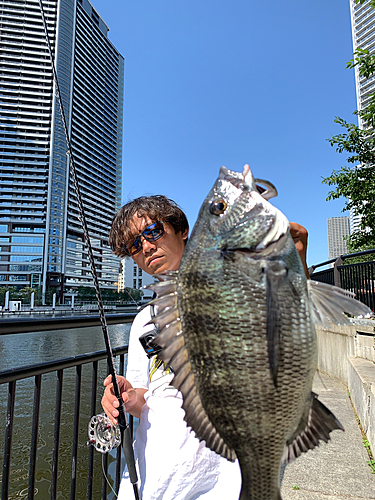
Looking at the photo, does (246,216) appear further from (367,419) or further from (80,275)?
(80,275)

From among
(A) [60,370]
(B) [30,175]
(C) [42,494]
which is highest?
(B) [30,175]

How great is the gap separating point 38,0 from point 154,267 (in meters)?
1.66

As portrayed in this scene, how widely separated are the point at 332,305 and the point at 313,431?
1.03ft

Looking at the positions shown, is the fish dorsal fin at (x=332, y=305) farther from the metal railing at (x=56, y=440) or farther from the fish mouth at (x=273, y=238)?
the metal railing at (x=56, y=440)

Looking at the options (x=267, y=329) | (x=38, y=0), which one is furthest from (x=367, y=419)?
(x=38, y=0)

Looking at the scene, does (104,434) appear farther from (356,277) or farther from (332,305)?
(356,277)

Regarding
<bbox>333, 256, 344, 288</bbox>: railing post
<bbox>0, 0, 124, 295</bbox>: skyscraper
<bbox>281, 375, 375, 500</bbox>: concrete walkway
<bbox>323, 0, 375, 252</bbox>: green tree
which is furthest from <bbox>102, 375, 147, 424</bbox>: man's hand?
<bbox>0, 0, 124, 295</bbox>: skyscraper

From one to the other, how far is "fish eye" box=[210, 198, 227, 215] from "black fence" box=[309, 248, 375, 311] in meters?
4.90

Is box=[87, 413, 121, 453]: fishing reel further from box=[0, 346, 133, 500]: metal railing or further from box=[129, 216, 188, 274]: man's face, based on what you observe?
box=[129, 216, 188, 274]: man's face

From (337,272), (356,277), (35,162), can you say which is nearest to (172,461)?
(356,277)

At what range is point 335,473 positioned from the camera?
3061 mm

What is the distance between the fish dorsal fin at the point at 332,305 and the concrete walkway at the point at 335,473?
2326 millimetres

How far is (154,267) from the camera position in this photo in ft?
5.34

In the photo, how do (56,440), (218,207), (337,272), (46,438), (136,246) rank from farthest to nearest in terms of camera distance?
(46,438) → (337,272) → (56,440) → (136,246) → (218,207)
